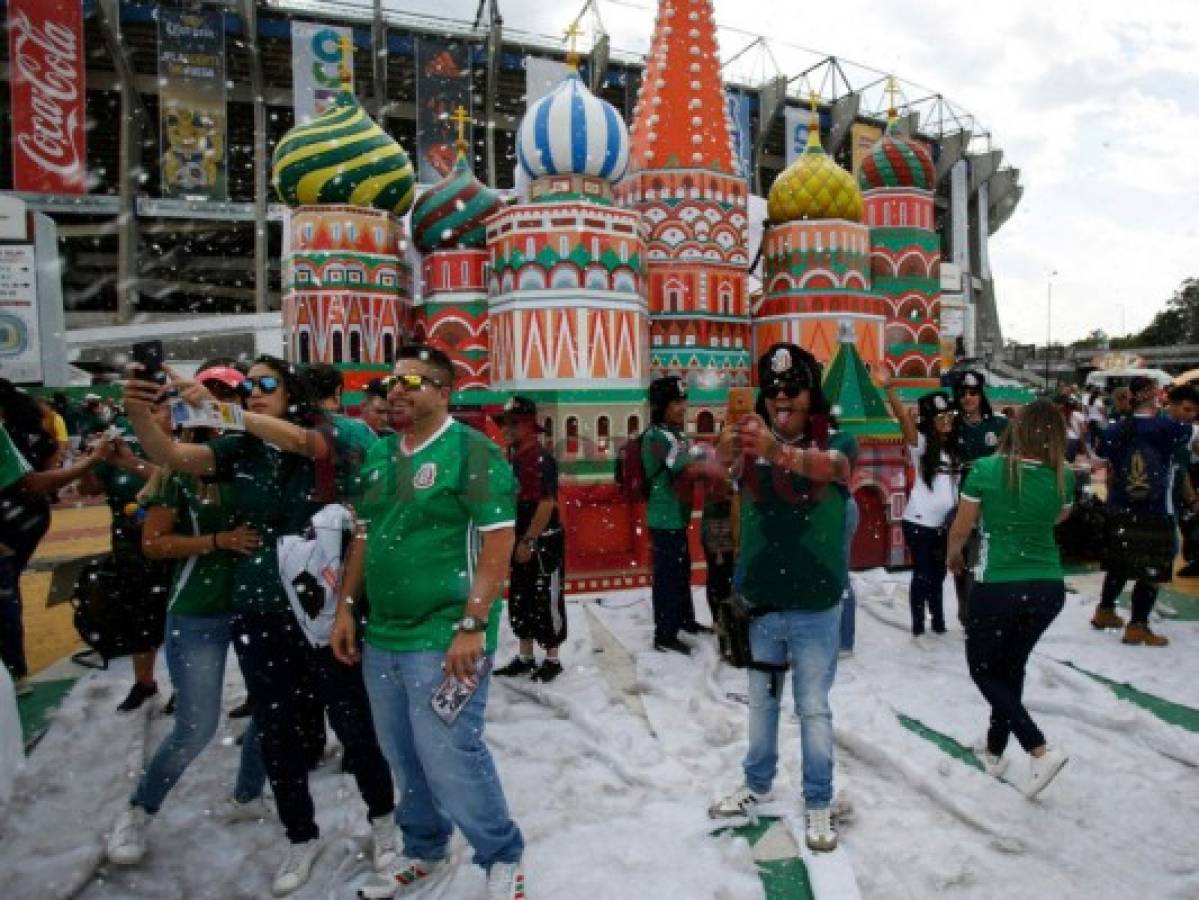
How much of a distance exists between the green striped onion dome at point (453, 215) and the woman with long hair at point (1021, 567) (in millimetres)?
10256

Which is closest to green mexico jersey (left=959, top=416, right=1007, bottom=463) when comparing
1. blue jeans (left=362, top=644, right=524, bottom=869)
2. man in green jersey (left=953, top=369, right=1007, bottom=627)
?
man in green jersey (left=953, top=369, right=1007, bottom=627)

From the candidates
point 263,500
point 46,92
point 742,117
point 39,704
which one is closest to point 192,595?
point 263,500

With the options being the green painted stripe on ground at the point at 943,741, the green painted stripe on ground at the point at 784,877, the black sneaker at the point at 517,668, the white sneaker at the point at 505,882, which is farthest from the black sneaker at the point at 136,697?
the green painted stripe on ground at the point at 943,741

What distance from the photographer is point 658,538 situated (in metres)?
5.77

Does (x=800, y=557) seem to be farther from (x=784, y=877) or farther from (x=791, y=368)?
(x=784, y=877)

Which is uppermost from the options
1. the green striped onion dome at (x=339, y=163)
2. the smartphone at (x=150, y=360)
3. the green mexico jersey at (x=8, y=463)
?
the green striped onion dome at (x=339, y=163)

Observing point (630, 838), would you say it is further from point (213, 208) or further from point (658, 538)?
point (213, 208)

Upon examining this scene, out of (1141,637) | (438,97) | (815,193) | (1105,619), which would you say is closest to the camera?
(1141,637)

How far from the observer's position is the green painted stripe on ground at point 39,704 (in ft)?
14.7

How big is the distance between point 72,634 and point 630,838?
17.2 feet

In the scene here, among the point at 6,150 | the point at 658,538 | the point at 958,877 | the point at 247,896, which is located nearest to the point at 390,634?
the point at 247,896

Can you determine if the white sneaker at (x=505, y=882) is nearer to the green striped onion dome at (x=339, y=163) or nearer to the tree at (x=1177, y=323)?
the green striped onion dome at (x=339, y=163)

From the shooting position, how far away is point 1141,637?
18.6 feet

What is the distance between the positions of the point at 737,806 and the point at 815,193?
11.8 meters
